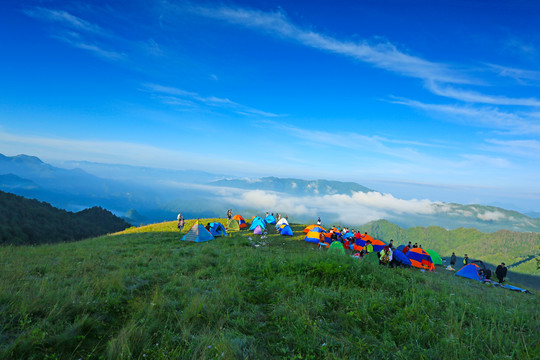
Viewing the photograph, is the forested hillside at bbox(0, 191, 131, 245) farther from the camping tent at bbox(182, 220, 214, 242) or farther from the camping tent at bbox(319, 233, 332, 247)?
the camping tent at bbox(319, 233, 332, 247)

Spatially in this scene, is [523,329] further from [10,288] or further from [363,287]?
[10,288]

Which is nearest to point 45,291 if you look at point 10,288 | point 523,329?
point 10,288

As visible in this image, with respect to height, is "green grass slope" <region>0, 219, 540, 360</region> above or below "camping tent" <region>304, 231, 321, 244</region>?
above

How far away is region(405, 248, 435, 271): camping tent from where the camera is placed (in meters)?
20.6

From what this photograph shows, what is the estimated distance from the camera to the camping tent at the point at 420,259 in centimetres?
2065

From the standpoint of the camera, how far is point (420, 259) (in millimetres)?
21031

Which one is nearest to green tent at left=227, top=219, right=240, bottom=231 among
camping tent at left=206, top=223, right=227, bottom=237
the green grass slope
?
camping tent at left=206, top=223, right=227, bottom=237

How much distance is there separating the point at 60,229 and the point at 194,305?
88.8 meters

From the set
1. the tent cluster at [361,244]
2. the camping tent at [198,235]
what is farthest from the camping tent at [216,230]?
the tent cluster at [361,244]

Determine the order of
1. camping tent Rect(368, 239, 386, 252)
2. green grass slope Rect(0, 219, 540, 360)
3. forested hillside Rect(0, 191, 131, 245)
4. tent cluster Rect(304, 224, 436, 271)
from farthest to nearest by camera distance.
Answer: forested hillside Rect(0, 191, 131, 245)
camping tent Rect(368, 239, 386, 252)
tent cluster Rect(304, 224, 436, 271)
green grass slope Rect(0, 219, 540, 360)

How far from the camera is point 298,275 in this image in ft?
27.3

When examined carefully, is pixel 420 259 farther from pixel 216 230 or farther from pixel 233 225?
pixel 233 225

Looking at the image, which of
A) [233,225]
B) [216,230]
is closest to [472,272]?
[216,230]

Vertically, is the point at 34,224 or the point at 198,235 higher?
the point at 198,235
